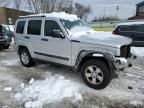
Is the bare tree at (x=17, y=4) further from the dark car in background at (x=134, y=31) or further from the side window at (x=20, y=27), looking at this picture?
the side window at (x=20, y=27)

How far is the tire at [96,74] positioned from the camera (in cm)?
450

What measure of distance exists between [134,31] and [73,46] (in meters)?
5.82

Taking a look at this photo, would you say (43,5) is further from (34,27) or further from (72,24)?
(72,24)

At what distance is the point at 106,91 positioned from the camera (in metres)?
4.59

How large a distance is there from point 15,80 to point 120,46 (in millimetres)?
3477

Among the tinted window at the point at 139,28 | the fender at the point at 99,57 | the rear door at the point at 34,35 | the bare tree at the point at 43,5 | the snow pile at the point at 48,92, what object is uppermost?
the bare tree at the point at 43,5

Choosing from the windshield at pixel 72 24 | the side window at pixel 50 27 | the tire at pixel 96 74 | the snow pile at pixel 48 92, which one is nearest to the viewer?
the snow pile at pixel 48 92

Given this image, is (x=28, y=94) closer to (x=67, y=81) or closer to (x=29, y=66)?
(x=67, y=81)

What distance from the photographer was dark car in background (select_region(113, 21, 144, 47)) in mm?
9383

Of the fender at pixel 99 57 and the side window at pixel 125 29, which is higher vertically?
the side window at pixel 125 29

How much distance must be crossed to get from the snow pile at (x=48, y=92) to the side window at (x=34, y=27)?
6.18 ft

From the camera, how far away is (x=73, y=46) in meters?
5.07

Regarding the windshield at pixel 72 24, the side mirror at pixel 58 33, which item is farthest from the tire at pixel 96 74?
the windshield at pixel 72 24

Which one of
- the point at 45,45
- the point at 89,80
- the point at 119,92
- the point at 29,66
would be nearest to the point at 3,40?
the point at 29,66
